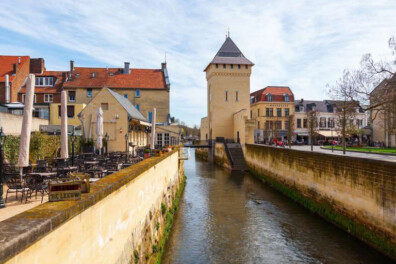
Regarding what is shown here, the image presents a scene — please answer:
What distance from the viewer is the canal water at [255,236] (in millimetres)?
9859

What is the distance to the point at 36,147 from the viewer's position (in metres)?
15.7

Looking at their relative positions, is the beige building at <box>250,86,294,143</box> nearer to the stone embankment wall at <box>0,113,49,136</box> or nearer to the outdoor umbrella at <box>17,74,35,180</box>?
the stone embankment wall at <box>0,113,49,136</box>

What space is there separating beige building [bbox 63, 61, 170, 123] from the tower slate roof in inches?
335

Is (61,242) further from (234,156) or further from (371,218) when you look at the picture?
(234,156)

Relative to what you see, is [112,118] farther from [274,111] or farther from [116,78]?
Result: [274,111]

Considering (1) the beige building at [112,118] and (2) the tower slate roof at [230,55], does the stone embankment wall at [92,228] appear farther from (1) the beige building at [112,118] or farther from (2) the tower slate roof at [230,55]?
(2) the tower slate roof at [230,55]

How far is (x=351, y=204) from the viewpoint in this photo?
11.8m

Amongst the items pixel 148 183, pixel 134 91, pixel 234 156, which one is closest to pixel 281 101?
pixel 234 156

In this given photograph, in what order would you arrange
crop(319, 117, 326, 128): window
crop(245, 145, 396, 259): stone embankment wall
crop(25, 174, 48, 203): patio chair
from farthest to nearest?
crop(319, 117, 326, 128): window
crop(245, 145, 396, 259): stone embankment wall
crop(25, 174, 48, 203): patio chair

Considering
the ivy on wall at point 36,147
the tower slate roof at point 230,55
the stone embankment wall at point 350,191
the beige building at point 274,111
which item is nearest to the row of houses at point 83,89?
the ivy on wall at point 36,147

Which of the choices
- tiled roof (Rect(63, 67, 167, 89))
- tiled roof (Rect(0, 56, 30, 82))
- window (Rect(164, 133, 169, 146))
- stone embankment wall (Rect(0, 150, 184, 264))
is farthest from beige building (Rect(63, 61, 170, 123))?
stone embankment wall (Rect(0, 150, 184, 264))

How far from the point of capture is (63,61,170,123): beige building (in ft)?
132

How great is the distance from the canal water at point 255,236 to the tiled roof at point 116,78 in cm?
2693

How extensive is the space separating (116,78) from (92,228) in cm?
4074
